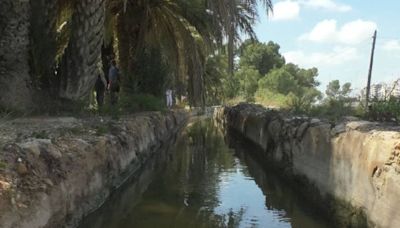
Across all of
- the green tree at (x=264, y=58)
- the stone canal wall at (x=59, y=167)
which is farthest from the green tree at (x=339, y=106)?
the green tree at (x=264, y=58)

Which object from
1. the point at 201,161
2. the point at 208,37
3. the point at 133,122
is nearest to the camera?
the point at 133,122

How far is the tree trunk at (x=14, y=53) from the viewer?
11.6 m

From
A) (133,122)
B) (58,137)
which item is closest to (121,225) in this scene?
(58,137)

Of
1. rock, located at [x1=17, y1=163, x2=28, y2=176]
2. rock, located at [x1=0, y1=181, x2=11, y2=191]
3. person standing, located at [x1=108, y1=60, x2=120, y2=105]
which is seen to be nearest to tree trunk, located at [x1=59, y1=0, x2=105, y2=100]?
person standing, located at [x1=108, y1=60, x2=120, y2=105]

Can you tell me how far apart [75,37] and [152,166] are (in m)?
3.81

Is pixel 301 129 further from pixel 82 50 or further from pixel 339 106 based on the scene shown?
pixel 82 50

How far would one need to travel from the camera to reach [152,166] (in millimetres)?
14578

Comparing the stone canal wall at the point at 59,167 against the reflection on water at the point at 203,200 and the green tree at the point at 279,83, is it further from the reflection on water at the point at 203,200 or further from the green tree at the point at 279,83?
the green tree at the point at 279,83

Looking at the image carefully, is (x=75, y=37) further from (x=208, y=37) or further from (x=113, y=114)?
(x=208, y=37)

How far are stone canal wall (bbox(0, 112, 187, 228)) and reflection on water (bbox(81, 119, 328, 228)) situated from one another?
1.30 ft

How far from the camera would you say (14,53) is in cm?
1184

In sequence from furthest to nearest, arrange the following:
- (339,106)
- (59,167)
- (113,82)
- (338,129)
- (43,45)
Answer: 1. (113,82)
2. (339,106)
3. (43,45)
4. (338,129)
5. (59,167)

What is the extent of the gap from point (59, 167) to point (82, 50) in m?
5.97

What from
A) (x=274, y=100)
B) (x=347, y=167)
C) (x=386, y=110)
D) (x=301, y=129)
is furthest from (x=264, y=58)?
(x=347, y=167)
